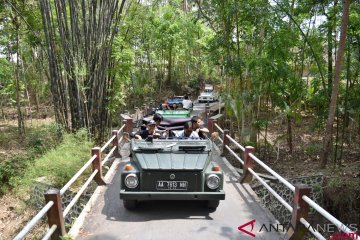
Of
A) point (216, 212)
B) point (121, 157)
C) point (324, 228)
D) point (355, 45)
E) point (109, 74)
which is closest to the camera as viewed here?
point (216, 212)

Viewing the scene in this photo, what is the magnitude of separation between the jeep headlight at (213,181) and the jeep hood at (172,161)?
0.16 meters

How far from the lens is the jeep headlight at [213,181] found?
4.18 m

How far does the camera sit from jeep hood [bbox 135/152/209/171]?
13.6 ft

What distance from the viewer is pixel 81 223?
4.12 metres

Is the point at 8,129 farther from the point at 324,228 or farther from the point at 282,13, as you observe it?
the point at 324,228

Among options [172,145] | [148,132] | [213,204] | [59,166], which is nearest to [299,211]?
[213,204]

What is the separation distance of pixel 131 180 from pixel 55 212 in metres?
1.00

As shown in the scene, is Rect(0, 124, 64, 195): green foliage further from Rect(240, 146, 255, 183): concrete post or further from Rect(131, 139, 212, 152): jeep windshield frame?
Rect(240, 146, 255, 183): concrete post

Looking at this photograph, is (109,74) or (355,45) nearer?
(355,45)

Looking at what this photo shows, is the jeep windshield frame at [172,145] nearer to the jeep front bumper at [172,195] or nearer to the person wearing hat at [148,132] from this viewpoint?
the person wearing hat at [148,132]

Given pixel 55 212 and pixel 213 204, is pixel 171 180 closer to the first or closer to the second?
pixel 213 204

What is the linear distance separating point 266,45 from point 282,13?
1.00 metres

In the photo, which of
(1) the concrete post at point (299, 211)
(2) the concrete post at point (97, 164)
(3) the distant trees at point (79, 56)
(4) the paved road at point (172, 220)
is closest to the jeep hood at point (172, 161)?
(4) the paved road at point (172, 220)

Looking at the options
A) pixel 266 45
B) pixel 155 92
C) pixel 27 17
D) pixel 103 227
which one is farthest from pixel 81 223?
pixel 155 92
